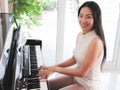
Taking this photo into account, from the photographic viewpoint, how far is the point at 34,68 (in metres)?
1.51

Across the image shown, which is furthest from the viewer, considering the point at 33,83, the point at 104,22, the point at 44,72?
the point at 104,22

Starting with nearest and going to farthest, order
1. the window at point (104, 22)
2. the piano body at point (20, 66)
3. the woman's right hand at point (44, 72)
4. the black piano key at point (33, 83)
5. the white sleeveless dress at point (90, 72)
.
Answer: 1. the piano body at point (20, 66)
2. the black piano key at point (33, 83)
3. the woman's right hand at point (44, 72)
4. the white sleeveless dress at point (90, 72)
5. the window at point (104, 22)

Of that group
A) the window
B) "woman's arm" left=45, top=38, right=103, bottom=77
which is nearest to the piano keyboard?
"woman's arm" left=45, top=38, right=103, bottom=77

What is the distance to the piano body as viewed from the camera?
3.20ft

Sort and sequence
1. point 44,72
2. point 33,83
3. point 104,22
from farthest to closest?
point 104,22 < point 44,72 < point 33,83

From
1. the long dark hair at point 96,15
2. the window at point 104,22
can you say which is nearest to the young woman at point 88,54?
the long dark hair at point 96,15

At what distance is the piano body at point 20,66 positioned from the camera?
98 centimetres

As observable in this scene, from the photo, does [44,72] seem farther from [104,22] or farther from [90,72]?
[104,22]

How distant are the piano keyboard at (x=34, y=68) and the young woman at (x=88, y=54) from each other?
0.06 metres

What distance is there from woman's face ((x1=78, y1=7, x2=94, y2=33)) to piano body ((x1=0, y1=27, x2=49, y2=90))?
20.5 inches

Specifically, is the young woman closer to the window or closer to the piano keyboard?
the piano keyboard

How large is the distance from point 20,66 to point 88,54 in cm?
54

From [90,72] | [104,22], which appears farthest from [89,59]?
[104,22]

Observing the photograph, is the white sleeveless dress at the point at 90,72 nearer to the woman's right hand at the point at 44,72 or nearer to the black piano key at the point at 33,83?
the woman's right hand at the point at 44,72
